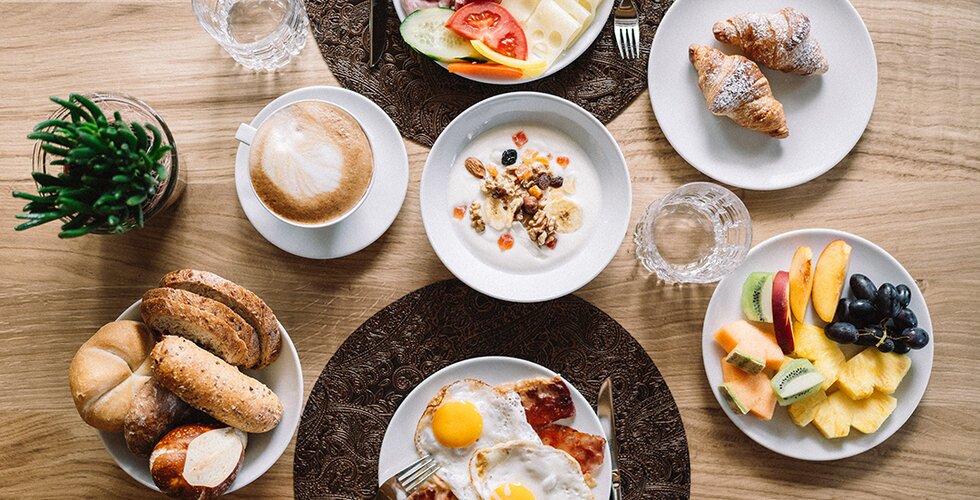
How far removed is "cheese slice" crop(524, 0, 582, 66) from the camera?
1738mm

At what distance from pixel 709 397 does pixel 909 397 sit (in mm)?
505

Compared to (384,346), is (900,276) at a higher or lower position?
higher

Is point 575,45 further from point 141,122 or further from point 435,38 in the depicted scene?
point 141,122

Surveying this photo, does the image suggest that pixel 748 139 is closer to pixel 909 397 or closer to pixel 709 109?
pixel 709 109

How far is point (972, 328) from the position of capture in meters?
1.85

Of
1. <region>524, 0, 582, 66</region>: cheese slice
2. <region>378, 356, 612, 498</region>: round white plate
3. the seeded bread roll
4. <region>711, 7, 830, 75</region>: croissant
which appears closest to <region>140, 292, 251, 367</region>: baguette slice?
the seeded bread roll

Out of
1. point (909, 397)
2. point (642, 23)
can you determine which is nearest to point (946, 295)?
point (909, 397)

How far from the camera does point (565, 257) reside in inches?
69.6

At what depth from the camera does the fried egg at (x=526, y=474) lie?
66.1 inches

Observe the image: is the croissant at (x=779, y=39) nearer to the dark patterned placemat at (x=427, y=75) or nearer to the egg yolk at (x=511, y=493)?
the dark patterned placemat at (x=427, y=75)

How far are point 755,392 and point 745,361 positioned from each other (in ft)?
0.33

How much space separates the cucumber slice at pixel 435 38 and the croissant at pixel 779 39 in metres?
0.65

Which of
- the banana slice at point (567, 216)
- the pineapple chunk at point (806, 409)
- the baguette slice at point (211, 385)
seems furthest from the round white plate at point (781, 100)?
the baguette slice at point (211, 385)

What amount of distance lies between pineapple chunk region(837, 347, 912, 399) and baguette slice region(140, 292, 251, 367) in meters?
1.49
